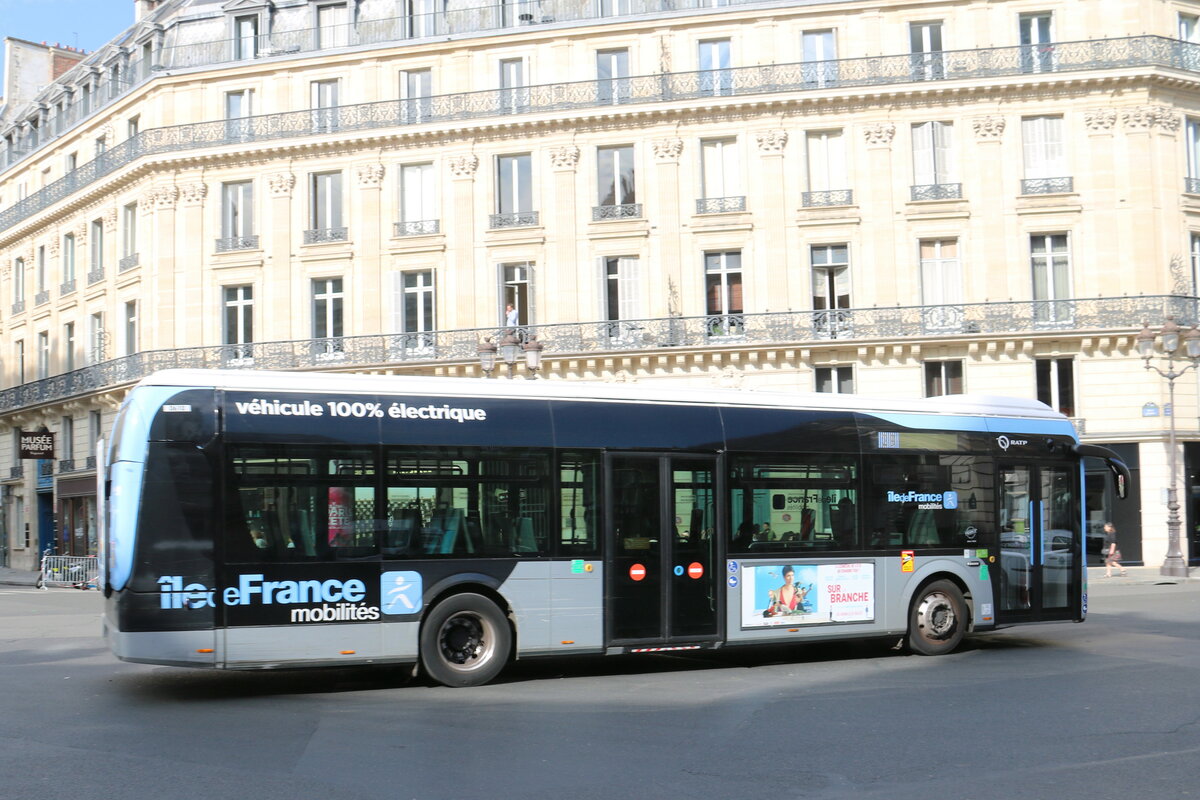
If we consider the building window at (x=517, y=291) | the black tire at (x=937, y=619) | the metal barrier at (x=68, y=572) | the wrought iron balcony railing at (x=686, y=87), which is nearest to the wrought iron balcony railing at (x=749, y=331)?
the building window at (x=517, y=291)

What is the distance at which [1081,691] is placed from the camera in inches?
461

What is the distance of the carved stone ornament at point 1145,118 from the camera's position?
32844 mm

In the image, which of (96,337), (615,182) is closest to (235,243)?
(96,337)

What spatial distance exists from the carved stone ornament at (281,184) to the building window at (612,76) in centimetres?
901

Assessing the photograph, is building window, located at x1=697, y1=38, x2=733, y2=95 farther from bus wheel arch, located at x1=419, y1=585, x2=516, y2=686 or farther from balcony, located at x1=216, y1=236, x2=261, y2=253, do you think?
bus wheel arch, located at x1=419, y1=585, x2=516, y2=686

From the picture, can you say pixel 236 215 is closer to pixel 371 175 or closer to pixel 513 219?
pixel 371 175

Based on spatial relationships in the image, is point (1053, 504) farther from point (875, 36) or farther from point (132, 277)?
point (132, 277)

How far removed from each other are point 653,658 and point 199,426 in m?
6.09

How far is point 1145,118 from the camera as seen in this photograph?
108 ft

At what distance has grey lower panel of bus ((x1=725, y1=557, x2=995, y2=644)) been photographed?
43.9 feet

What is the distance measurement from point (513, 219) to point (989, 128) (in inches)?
493

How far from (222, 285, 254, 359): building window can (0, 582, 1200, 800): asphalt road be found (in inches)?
886

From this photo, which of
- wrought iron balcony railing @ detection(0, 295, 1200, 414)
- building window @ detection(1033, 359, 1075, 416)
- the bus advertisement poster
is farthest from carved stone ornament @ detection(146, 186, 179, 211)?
the bus advertisement poster

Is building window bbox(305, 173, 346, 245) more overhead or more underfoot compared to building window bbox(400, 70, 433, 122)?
more underfoot
